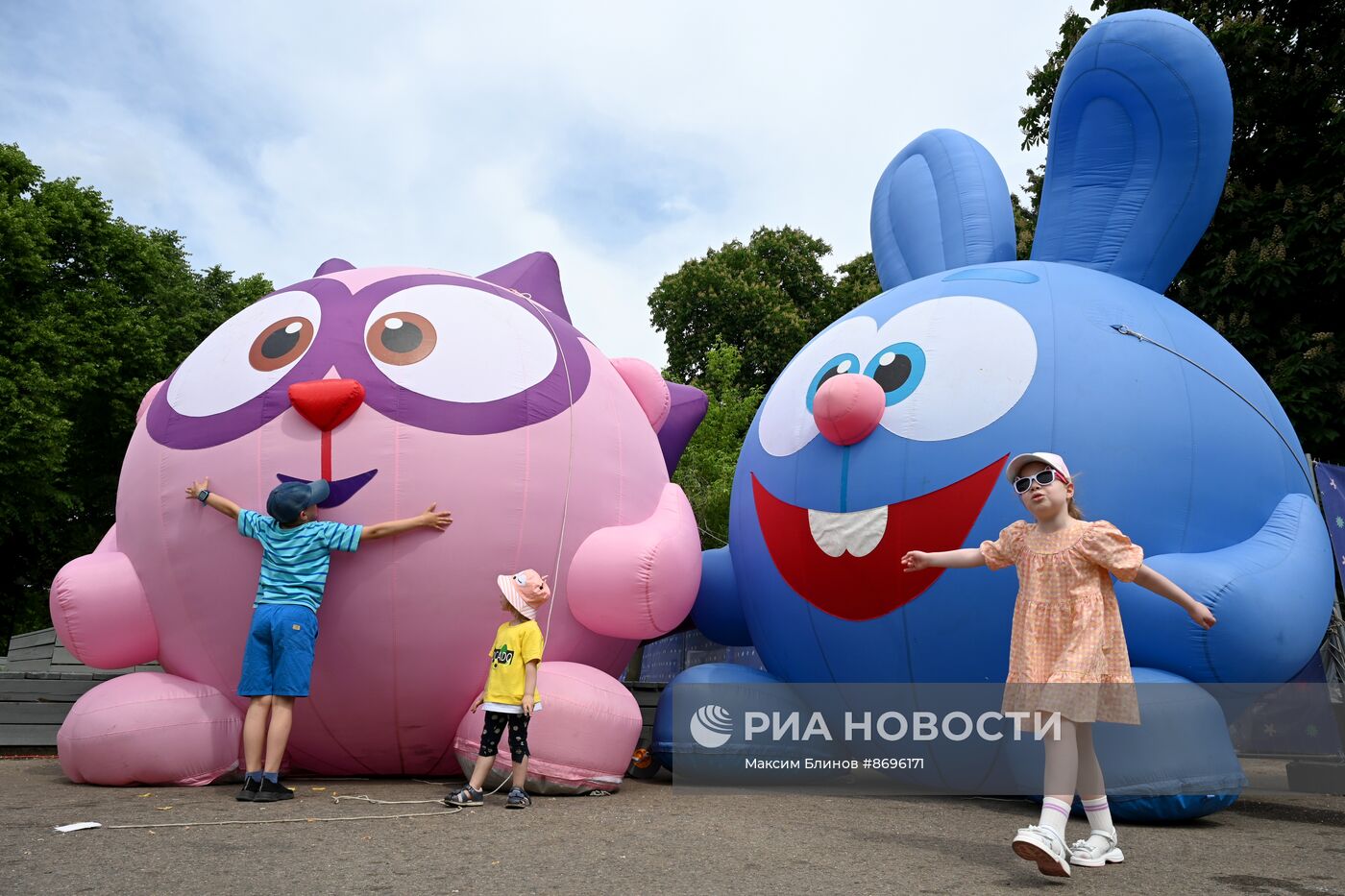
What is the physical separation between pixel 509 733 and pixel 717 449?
1523cm

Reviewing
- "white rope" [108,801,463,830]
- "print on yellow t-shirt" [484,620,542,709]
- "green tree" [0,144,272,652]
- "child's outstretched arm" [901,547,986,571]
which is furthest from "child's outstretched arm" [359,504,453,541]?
"green tree" [0,144,272,652]

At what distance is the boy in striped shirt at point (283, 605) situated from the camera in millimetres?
5066

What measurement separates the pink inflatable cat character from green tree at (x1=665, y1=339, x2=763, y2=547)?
32.6 feet

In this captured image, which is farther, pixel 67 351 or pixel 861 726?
pixel 67 351

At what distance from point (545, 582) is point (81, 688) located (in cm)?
470

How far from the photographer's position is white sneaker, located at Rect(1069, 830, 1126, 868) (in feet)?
12.4

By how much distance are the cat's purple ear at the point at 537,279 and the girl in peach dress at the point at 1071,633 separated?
376 cm

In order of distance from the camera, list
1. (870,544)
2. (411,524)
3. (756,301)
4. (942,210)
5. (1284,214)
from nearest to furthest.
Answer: (411,524), (870,544), (942,210), (1284,214), (756,301)

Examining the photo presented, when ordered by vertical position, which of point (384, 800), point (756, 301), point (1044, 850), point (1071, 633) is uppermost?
point (756, 301)

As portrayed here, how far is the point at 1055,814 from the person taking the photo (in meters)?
3.59

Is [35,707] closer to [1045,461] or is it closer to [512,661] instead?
[512,661]

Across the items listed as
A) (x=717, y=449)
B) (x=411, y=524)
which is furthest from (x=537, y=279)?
(x=717, y=449)

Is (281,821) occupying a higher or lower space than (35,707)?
lower

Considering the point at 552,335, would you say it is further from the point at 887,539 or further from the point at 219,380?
the point at 887,539
